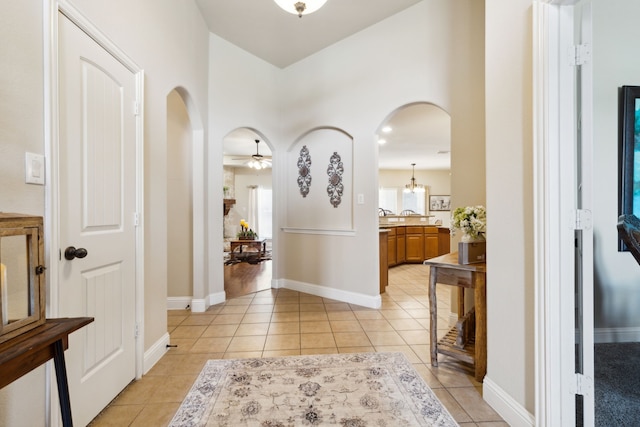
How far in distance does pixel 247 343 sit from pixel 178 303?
1376 millimetres

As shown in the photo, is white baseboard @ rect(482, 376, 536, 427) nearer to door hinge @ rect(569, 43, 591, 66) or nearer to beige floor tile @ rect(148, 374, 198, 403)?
door hinge @ rect(569, 43, 591, 66)

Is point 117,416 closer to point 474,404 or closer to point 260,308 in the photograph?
point 260,308

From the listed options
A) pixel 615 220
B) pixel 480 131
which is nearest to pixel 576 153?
pixel 480 131

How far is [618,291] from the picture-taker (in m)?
2.46

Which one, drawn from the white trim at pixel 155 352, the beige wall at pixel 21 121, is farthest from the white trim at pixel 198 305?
the beige wall at pixel 21 121

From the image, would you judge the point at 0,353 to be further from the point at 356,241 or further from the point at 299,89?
the point at 299,89

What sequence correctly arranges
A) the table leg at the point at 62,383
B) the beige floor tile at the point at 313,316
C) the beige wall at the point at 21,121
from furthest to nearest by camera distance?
the beige floor tile at the point at 313,316, the beige wall at the point at 21,121, the table leg at the point at 62,383

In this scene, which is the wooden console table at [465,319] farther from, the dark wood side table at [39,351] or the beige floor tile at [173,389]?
the dark wood side table at [39,351]

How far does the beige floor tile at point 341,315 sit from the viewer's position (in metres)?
3.16

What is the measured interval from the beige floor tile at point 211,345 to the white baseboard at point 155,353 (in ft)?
0.70

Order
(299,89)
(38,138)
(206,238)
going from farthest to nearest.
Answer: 1. (299,89)
2. (206,238)
3. (38,138)

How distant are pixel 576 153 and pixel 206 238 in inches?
130

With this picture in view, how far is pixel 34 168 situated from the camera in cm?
125

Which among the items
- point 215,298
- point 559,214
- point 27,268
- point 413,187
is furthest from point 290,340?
point 413,187
